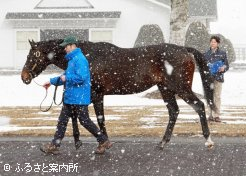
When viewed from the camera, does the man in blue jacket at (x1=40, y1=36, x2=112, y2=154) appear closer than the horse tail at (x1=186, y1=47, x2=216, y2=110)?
Yes

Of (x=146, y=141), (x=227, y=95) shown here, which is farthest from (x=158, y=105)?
(x=146, y=141)

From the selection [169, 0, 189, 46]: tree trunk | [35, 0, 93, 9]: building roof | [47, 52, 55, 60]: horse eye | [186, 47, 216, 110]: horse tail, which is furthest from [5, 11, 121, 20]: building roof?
[47, 52, 55, 60]: horse eye

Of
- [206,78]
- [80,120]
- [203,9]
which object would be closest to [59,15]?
[203,9]

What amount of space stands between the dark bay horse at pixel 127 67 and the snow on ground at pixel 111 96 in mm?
9875

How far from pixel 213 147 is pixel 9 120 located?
254 inches

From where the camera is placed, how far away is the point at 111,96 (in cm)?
2353

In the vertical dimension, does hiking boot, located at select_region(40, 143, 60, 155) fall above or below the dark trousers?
below

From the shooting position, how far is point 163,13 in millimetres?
38719

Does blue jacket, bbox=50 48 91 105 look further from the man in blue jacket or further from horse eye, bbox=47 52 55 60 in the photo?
horse eye, bbox=47 52 55 60

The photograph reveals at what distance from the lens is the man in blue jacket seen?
9.23 m

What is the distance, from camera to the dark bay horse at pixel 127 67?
32.8 ft

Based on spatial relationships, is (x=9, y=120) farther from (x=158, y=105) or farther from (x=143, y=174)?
(x=143, y=174)

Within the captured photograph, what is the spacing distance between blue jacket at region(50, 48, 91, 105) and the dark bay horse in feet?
1.73

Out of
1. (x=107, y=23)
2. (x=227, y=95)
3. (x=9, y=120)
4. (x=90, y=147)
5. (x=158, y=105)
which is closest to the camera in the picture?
(x=90, y=147)
